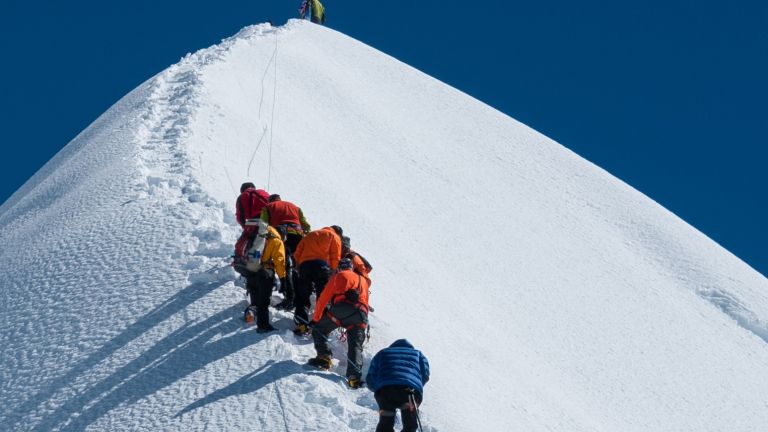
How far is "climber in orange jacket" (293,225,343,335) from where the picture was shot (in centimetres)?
1030

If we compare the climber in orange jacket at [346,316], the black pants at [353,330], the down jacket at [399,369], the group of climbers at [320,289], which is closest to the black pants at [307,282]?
the group of climbers at [320,289]

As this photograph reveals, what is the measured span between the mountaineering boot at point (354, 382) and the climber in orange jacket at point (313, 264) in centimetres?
Answer: 115

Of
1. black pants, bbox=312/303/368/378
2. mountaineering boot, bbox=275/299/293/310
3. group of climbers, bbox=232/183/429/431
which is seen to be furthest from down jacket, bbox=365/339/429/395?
mountaineering boot, bbox=275/299/293/310

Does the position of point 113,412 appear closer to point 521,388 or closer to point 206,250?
point 206,250

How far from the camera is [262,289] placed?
10000mm

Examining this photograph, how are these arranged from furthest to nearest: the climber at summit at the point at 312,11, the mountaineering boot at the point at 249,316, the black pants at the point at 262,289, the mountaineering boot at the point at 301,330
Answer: the climber at summit at the point at 312,11
the mountaineering boot at the point at 249,316
the mountaineering boot at the point at 301,330
the black pants at the point at 262,289

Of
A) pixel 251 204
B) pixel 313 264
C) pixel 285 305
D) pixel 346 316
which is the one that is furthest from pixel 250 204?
pixel 346 316

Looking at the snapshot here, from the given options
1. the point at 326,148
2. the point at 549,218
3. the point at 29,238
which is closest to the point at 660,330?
the point at 549,218

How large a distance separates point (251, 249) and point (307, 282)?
75 centimetres

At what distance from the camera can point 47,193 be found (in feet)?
53.2

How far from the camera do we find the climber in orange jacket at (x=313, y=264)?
33.8ft

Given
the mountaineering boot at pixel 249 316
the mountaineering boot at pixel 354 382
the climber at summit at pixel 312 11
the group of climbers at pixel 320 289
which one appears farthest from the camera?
the climber at summit at pixel 312 11

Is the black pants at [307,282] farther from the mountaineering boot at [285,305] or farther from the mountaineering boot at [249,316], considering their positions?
the mountaineering boot at [249,316]

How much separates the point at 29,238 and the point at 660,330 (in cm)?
1138
